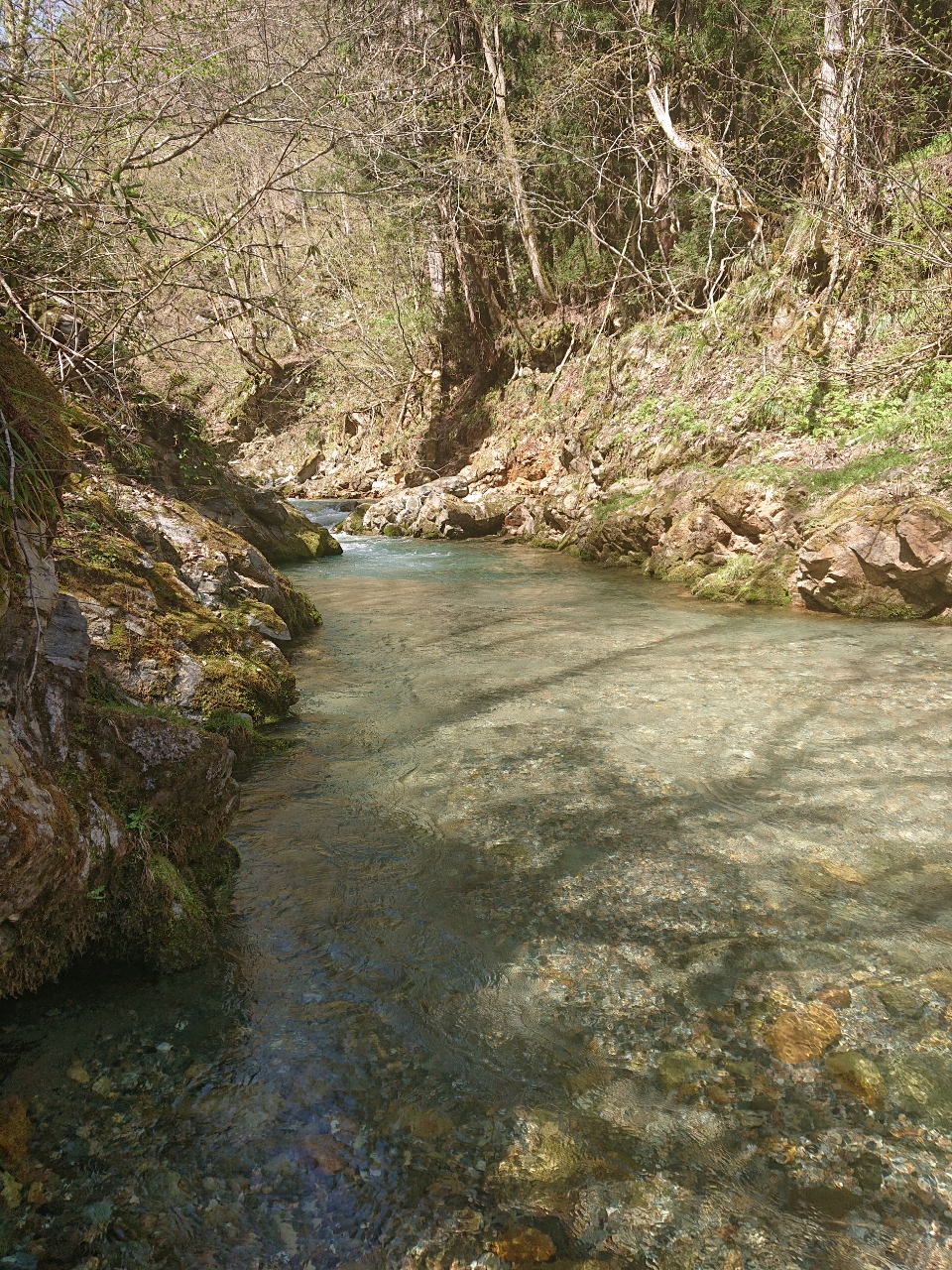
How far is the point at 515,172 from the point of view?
1516cm

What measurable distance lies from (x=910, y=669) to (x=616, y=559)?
19.9ft

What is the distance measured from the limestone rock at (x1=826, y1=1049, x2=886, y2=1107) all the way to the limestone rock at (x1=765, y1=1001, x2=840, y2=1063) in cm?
5

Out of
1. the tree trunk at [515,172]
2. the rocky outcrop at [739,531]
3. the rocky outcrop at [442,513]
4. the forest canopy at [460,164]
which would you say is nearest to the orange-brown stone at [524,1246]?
the forest canopy at [460,164]

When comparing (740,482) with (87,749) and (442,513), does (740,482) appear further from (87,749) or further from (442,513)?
(87,749)

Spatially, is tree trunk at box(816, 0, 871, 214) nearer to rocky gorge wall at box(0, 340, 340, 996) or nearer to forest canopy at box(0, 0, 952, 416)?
forest canopy at box(0, 0, 952, 416)

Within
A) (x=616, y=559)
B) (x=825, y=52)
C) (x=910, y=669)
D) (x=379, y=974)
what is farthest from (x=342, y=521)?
(x=379, y=974)

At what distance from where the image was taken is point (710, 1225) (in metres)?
1.72

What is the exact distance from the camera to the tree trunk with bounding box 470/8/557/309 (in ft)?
50.0

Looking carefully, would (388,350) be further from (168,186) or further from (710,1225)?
(710,1225)

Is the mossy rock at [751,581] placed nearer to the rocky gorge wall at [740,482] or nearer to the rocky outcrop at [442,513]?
the rocky gorge wall at [740,482]

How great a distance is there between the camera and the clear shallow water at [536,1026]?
1.73 metres

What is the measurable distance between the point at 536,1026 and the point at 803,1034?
834 mm

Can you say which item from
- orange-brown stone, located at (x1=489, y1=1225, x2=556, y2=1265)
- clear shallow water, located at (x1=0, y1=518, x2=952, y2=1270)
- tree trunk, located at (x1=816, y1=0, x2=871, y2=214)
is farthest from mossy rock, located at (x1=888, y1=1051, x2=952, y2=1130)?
tree trunk, located at (x1=816, y1=0, x2=871, y2=214)

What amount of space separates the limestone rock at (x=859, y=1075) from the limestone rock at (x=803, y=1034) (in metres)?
0.05
